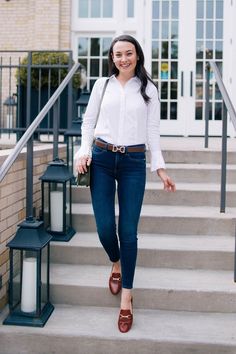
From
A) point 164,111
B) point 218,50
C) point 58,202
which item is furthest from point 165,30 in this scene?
point 58,202

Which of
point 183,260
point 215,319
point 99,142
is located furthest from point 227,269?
point 99,142

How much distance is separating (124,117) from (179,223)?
133cm

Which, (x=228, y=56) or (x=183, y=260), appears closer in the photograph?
(x=183, y=260)

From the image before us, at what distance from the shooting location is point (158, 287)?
2.84 metres

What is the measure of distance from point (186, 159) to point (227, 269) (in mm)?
1576

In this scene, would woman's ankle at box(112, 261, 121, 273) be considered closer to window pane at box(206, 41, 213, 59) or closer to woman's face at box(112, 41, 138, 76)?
woman's face at box(112, 41, 138, 76)

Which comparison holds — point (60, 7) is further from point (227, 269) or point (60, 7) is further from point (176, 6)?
point (227, 269)

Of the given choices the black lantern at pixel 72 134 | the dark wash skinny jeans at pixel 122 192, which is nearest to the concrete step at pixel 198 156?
the black lantern at pixel 72 134

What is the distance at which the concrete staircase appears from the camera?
8.20 ft

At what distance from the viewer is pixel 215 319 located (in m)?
2.71

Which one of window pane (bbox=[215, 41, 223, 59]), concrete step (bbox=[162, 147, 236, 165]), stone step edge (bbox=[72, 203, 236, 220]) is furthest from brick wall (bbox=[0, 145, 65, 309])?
window pane (bbox=[215, 41, 223, 59])

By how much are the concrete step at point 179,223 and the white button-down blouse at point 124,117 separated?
107cm

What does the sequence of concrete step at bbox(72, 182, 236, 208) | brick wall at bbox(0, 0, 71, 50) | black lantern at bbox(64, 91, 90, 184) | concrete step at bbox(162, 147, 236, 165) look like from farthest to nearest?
1. brick wall at bbox(0, 0, 71, 50)
2. concrete step at bbox(162, 147, 236, 165)
3. black lantern at bbox(64, 91, 90, 184)
4. concrete step at bbox(72, 182, 236, 208)

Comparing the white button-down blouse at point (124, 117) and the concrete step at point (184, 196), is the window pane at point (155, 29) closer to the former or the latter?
the concrete step at point (184, 196)
